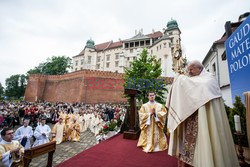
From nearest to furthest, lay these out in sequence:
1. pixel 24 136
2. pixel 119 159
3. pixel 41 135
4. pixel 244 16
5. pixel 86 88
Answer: pixel 119 159 → pixel 24 136 → pixel 41 135 → pixel 244 16 → pixel 86 88

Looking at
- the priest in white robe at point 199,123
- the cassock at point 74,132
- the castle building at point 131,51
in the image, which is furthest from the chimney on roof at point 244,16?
the castle building at point 131,51

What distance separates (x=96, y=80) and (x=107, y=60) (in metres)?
17.0

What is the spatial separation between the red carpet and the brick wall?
2530cm

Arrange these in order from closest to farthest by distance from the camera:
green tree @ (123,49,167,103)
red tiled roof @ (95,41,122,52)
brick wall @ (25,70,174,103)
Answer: green tree @ (123,49,167,103) → brick wall @ (25,70,174,103) → red tiled roof @ (95,41,122,52)

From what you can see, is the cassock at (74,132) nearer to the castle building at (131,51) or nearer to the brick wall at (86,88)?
the brick wall at (86,88)

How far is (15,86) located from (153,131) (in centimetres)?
7413

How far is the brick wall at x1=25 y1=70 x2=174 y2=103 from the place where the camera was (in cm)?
2959

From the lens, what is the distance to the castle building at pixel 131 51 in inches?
1276

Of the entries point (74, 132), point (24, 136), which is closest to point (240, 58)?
point (24, 136)

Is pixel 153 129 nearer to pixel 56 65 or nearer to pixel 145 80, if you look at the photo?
pixel 145 80

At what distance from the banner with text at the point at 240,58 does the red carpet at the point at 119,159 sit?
279 cm

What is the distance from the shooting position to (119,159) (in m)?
3.07

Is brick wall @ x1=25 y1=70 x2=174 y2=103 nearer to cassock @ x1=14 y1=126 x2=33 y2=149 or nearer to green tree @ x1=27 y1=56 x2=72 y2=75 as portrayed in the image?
green tree @ x1=27 y1=56 x2=72 y2=75

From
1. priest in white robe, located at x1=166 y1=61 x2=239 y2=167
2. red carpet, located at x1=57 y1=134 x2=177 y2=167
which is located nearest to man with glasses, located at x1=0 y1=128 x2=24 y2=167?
red carpet, located at x1=57 y1=134 x2=177 y2=167
